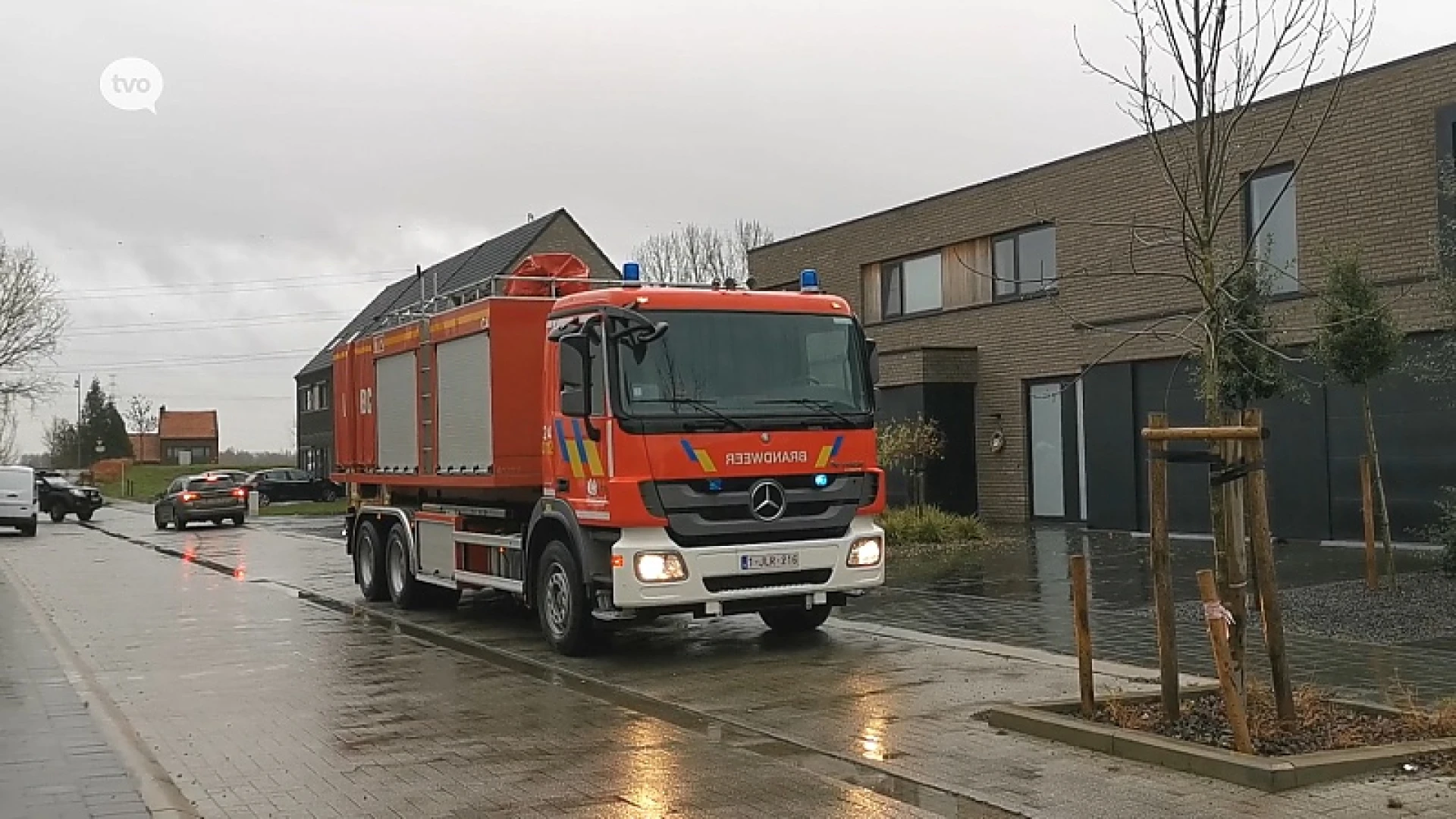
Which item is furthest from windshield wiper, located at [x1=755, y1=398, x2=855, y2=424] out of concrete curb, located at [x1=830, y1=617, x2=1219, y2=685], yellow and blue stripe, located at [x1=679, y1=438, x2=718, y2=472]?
concrete curb, located at [x1=830, y1=617, x2=1219, y2=685]

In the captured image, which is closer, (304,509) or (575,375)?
(575,375)

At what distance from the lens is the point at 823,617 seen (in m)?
12.1

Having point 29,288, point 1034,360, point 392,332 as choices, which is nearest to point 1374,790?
point 392,332

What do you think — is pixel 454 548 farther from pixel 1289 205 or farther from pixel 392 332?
pixel 1289 205

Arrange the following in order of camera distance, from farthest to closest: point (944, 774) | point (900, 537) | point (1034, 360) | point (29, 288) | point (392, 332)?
point (29, 288), point (1034, 360), point (900, 537), point (392, 332), point (944, 774)

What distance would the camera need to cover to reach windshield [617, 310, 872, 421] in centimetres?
1051

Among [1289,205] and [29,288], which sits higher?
[29,288]

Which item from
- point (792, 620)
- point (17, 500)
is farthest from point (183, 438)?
point (792, 620)

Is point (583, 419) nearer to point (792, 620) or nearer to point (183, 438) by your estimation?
point (792, 620)

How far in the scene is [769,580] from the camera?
35.2ft

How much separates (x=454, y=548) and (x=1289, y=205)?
12.5 m

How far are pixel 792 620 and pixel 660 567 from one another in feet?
7.93

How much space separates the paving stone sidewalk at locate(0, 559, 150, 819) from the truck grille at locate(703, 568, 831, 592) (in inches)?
170

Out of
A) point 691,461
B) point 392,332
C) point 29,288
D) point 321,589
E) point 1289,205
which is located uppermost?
point 29,288
